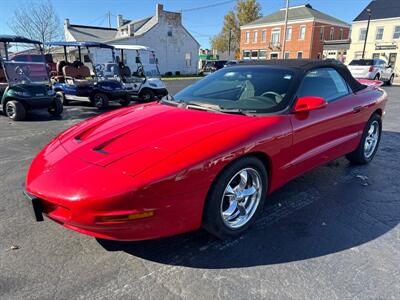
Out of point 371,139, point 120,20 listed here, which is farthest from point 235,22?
point 371,139

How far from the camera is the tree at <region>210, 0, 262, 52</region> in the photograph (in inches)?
2338

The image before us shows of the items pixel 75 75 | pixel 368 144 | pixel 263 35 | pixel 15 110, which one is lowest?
pixel 15 110

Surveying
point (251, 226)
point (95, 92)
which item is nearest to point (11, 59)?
point (95, 92)

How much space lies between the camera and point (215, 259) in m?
2.40

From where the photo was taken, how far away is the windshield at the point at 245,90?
307 centimetres

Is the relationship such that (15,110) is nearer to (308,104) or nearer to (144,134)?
(144,134)

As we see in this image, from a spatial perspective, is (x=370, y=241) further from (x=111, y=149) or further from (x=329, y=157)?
(x=111, y=149)

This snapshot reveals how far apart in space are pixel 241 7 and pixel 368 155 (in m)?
61.5

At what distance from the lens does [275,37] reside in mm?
46938

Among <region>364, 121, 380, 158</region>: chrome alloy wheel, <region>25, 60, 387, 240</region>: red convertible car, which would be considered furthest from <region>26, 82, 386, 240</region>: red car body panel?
<region>364, 121, 380, 158</region>: chrome alloy wheel

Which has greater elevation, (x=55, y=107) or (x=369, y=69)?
(x=369, y=69)

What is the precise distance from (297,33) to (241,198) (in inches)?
1841

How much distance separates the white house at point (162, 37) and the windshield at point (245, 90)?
32.2 m

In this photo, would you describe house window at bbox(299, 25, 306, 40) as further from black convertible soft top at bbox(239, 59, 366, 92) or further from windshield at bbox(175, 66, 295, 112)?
windshield at bbox(175, 66, 295, 112)
